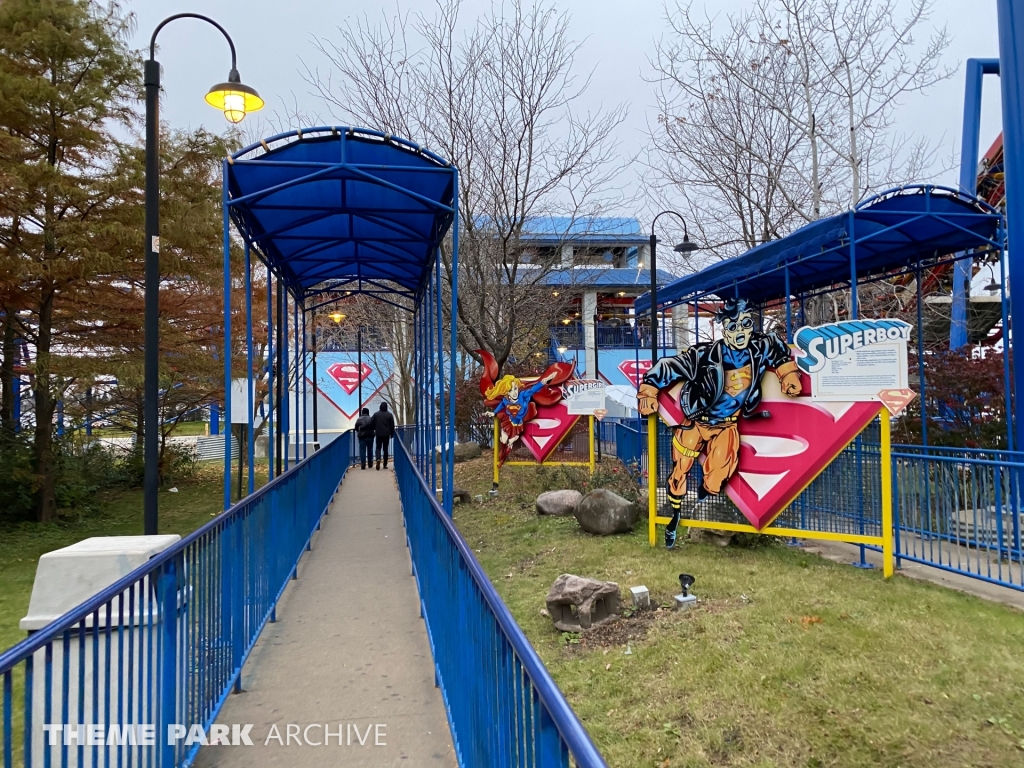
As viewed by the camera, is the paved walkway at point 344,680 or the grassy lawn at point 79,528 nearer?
the paved walkway at point 344,680

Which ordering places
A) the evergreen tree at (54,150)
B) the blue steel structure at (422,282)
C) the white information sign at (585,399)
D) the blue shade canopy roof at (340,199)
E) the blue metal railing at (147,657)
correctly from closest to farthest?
the blue steel structure at (422,282), the blue metal railing at (147,657), the blue shade canopy roof at (340,199), the evergreen tree at (54,150), the white information sign at (585,399)

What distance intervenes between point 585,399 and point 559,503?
329cm

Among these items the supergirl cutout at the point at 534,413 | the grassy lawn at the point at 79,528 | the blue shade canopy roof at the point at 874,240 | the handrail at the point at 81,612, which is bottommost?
the grassy lawn at the point at 79,528

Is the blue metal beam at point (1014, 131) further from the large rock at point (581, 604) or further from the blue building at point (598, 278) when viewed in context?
the large rock at point (581, 604)

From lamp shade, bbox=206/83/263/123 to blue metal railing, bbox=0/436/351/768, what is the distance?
5039mm

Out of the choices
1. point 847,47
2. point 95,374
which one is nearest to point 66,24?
point 95,374

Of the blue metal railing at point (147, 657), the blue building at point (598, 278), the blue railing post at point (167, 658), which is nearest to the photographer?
the blue metal railing at point (147, 657)

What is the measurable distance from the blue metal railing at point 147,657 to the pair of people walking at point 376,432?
12906 mm

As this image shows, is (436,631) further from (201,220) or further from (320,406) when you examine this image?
(320,406)

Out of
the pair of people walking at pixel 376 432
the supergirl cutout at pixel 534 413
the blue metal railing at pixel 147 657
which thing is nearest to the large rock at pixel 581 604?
the blue metal railing at pixel 147 657

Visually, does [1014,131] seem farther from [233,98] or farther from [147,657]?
[147,657]

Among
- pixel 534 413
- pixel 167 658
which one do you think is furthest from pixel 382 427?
pixel 167 658

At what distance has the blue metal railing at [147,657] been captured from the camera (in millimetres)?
2072

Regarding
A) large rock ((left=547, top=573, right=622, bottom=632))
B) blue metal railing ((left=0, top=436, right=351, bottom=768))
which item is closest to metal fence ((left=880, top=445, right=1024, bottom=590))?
large rock ((left=547, top=573, right=622, bottom=632))
